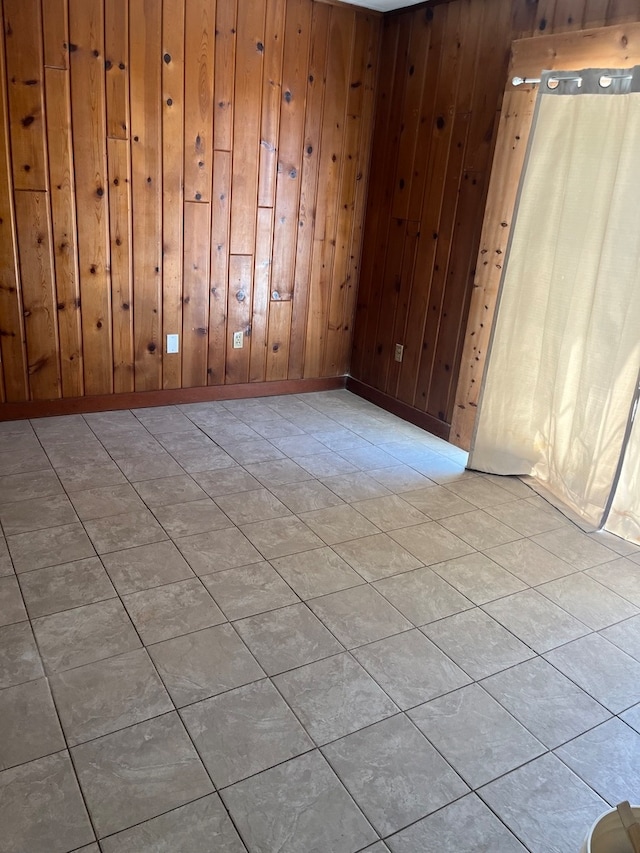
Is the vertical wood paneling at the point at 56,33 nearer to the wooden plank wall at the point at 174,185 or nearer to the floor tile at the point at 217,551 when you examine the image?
the wooden plank wall at the point at 174,185

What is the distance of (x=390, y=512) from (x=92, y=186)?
2.25 metres

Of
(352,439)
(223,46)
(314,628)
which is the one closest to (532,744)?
(314,628)

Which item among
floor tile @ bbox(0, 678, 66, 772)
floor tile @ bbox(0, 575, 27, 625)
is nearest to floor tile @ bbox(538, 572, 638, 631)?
floor tile @ bbox(0, 678, 66, 772)

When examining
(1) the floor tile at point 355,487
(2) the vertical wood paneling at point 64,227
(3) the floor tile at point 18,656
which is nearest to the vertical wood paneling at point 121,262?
(2) the vertical wood paneling at point 64,227

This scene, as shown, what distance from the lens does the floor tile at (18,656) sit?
181 centimetres

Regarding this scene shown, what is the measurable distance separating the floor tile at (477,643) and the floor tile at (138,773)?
0.84 meters

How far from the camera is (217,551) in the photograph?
249 centimetres

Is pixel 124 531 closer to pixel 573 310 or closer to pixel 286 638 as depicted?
pixel 286 638

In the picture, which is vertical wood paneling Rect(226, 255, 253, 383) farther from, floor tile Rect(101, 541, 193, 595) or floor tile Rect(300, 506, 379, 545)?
floor tile Rect(101, 541, 193, 595)

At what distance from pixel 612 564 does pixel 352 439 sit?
155 centimetres

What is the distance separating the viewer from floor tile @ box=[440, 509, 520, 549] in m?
2.75

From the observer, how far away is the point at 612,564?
2.64m

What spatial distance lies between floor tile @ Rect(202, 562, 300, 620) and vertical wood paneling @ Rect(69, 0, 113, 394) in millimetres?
1875

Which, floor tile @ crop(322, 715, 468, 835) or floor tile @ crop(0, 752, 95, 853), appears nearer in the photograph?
floor tile @ crop(0, 752, 95, 853)
